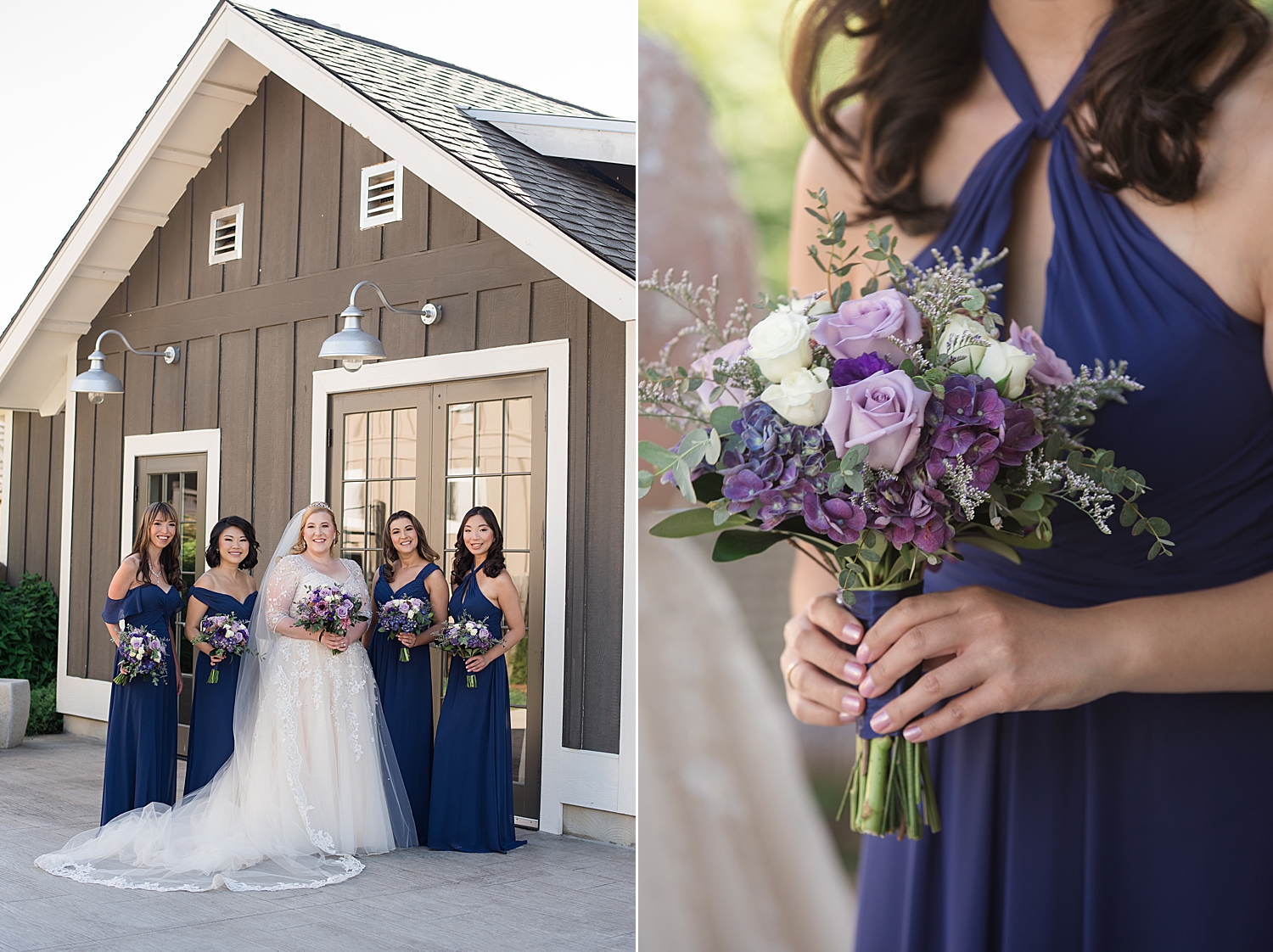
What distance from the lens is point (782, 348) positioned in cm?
188

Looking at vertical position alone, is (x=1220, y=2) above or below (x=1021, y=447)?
above

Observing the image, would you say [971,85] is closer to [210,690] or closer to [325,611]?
[325,611]

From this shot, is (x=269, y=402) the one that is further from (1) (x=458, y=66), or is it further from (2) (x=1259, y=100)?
(2) (x=1259, y=100)

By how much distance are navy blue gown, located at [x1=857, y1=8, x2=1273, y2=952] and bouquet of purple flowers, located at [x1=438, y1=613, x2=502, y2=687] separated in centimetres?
427

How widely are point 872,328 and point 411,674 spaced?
5406 mm

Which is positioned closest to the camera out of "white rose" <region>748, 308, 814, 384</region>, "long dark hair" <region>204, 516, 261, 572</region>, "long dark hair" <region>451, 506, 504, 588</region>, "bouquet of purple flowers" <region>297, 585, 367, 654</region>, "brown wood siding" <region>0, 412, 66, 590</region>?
"white rose" <region>748, 308, 814, 384</region>

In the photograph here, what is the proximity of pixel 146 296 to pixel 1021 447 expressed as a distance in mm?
9699

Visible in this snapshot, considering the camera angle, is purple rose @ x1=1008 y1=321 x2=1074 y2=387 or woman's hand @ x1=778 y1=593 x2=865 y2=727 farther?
woman's hand @ x1=778 y1=593 x2=865 y2=727

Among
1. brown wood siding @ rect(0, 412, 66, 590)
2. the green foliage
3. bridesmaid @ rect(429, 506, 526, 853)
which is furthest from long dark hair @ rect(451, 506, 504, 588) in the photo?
brown wood siding @ rect(0, 412, 66, 590)

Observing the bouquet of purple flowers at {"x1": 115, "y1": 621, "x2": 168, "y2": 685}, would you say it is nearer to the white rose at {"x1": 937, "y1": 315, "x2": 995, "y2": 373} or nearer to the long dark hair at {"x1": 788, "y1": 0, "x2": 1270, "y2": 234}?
the long dark hair at {"x1": 788, "y1": 0, "x2": 1270, "y2": 234}

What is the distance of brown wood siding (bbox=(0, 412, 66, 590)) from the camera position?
1186 cm

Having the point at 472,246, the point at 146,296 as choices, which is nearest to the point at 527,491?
the point at 472,246

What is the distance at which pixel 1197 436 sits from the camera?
209 cm

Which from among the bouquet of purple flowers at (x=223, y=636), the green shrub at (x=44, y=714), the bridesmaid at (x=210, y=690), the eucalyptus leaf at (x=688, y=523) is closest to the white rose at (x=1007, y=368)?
the eucalyptus leaf at (x=688, y=523)
